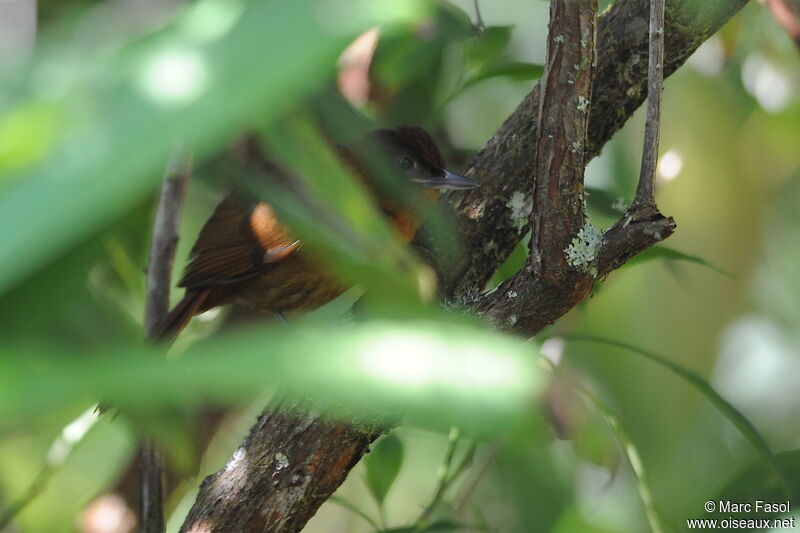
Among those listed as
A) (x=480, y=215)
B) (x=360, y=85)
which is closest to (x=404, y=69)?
(x=360, y=85)

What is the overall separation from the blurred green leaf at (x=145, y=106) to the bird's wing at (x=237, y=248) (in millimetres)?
2320

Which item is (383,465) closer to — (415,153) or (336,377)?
(415,153)

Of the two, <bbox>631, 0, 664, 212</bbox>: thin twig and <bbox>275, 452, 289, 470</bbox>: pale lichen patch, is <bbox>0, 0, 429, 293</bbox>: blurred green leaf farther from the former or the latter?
<bbox>275, 452, 289, 470</bbox>: pale lichen patch

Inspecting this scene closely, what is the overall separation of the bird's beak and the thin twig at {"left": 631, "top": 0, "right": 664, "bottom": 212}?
69cm

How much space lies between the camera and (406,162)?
2.90 m

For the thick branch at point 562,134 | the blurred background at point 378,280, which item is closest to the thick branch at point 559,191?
the thick branch at point 562,134

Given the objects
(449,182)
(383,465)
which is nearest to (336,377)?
(383,465)

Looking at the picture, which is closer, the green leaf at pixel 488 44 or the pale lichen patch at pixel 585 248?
the pale lichen patch at pixel 585 248

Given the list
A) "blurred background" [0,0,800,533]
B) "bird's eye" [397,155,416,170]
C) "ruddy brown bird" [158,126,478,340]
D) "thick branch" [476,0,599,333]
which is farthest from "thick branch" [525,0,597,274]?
"bird's eye" [397,155,416,170]

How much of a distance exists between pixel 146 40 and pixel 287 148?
0.37 m

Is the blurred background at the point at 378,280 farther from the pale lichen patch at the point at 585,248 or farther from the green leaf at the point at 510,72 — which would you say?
the pale lichen patch at the point at 585,248

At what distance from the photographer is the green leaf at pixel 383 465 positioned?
190 cm

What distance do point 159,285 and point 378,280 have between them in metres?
1.57

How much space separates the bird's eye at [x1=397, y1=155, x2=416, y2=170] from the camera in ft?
9.50
